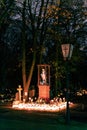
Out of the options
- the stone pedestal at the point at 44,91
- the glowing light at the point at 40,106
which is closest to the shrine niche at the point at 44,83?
the stone pedestal at the point at 44,91

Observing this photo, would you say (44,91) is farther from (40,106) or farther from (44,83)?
(40,106)

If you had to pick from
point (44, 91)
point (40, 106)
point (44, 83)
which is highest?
point (44, 83)

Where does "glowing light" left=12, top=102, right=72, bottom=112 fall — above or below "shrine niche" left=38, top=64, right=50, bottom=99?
below

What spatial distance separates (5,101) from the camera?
Answer: 35031 mm

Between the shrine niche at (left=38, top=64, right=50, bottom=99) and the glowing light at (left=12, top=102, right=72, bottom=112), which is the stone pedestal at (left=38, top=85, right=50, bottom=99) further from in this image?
the glowing light at (left=12, top=102, right=72, bottom=112)

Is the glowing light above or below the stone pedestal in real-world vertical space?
below

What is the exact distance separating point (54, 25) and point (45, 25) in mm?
1299

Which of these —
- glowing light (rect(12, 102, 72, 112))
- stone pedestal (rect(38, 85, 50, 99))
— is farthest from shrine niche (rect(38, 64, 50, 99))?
glowing light (rect(12, 102, 72, 112))

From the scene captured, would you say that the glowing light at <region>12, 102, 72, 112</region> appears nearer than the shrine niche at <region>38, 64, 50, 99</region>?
Yes

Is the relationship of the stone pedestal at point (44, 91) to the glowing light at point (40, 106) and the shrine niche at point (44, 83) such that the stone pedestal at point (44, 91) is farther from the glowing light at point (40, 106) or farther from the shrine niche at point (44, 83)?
the glowing light at point (40, 106)

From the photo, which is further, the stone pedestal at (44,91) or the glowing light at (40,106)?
the stone pedestal at (44,91)

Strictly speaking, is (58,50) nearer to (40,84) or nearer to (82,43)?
(40,84)

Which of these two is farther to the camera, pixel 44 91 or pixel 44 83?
pixel 44 83

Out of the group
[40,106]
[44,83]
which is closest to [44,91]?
[44,83]
